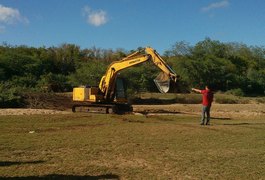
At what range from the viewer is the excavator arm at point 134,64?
982 inches

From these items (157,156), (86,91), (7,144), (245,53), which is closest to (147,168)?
(157,156)

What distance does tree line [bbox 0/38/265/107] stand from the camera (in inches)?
1857

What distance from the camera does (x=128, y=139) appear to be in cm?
1445

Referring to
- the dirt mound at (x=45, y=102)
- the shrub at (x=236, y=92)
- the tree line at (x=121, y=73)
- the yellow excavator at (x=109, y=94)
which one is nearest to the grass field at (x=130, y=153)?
the yellow excavator at (x=109, y=94)

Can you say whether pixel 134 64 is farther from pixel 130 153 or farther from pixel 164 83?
pixel 130 153

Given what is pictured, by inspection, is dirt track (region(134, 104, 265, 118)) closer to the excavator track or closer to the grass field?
the excavator track

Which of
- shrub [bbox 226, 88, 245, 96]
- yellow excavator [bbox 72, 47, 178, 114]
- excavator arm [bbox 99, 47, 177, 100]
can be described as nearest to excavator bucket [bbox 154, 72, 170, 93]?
excavator arm [bbox 99, 47, 177, 100]

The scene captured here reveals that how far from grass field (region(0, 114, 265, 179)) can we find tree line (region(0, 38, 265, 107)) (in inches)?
705

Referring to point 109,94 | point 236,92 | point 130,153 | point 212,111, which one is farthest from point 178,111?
point 236,92

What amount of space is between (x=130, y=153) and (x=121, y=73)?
1410 inches

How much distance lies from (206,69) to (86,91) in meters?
45.3

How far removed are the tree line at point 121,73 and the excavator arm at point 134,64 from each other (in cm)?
732

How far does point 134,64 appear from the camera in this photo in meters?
27.9

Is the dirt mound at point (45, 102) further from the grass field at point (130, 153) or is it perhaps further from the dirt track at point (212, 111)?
the grass field at point (130, 153)
